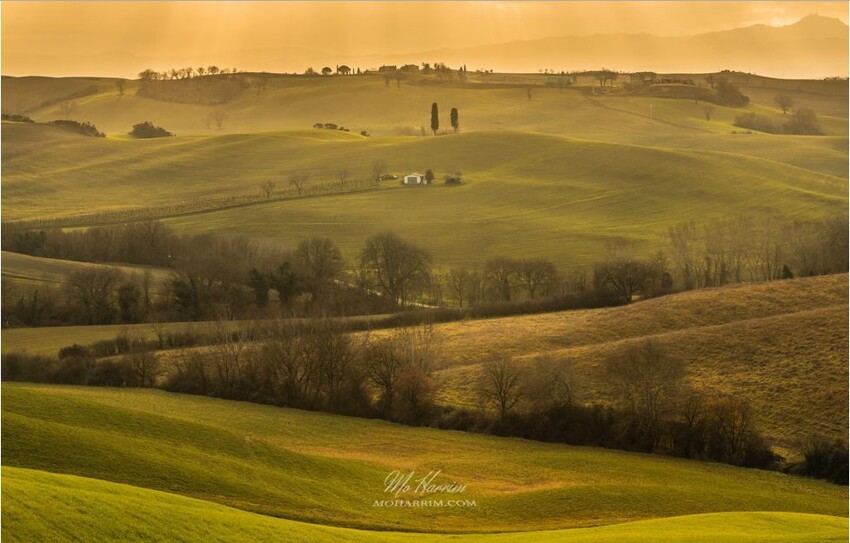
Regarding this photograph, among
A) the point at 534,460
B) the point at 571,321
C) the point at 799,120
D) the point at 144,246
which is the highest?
the point at 799,120

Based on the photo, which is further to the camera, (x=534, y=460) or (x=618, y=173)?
(x=618, y=173)

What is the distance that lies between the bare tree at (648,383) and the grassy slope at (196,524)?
42.1ft

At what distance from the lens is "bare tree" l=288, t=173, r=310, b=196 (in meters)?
122

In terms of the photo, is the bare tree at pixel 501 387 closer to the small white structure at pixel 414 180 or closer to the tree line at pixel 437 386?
the tree line at pixel 437 386

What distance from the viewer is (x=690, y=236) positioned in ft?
318

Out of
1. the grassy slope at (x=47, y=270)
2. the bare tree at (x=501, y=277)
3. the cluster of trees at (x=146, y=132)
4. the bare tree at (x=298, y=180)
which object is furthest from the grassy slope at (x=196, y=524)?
the cluster of trees at (x=146, y=132)

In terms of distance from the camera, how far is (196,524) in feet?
79.7

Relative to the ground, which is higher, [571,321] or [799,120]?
[799,120]

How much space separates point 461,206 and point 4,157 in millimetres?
60353

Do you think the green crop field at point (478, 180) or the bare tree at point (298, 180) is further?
the bare tree at point (298, 180)

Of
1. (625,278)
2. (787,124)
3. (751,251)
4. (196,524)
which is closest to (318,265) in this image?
(625,278)

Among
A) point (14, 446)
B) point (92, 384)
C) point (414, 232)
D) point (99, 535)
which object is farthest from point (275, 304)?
point (99, 535)

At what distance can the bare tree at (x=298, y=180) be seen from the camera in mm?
122125

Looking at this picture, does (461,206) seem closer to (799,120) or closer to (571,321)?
(571,321)
